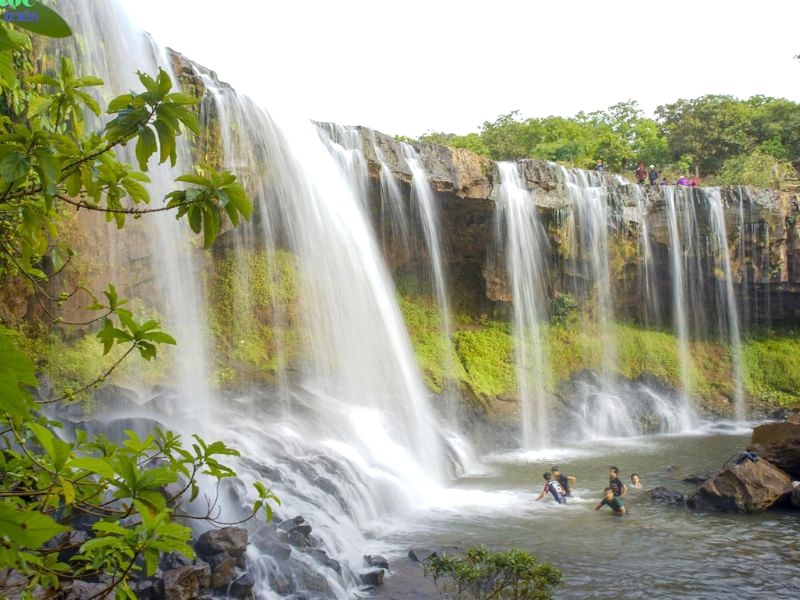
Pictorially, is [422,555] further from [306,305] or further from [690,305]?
[690,305]

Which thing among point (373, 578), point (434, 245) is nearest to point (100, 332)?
point (373, 578)

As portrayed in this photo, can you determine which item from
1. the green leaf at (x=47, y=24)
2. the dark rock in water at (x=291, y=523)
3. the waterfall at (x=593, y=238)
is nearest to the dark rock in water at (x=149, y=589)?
the dark rock in water at (x=291, y=523)

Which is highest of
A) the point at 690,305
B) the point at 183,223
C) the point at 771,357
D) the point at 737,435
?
the point at 183,223

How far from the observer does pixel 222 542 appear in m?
6.60

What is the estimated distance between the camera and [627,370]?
67.9 feet

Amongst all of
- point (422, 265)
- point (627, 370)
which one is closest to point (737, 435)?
point (627, 370)

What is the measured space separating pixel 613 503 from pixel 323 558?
489 cm

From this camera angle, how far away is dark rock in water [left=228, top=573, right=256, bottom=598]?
6293 millimetres

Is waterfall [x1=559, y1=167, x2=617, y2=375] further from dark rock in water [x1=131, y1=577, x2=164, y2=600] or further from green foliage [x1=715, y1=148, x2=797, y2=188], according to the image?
dark rock in water [x1=131, y1=577, x2=164, y2=600]

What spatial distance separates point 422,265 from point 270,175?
19.1 ft

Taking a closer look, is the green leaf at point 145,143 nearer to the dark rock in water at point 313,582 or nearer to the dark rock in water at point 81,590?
the dark rock in water at point 81,590

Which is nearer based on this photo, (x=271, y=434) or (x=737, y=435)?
(x=271, y=434)

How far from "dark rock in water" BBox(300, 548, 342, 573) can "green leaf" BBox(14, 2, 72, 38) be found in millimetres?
6959

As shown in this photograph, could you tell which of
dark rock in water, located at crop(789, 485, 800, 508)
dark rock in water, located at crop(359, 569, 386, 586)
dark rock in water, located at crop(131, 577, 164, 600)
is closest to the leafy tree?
dark rock in water, located at crop(131, 577, 164, 600)
